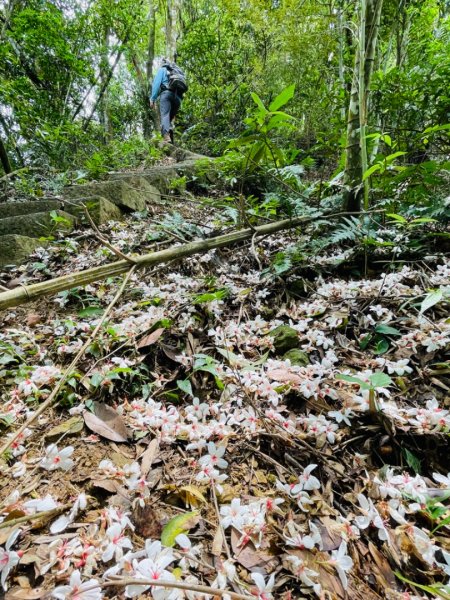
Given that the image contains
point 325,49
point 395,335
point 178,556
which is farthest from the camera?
point 325,49

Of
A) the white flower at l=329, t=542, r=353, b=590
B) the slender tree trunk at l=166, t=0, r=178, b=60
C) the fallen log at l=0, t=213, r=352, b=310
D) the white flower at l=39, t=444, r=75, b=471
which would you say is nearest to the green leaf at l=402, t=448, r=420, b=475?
the white flower at l=329, t=542, r=353, b=590

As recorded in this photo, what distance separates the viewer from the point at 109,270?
5.02 feet

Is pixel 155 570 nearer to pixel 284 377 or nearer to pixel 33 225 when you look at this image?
pixel 284 377

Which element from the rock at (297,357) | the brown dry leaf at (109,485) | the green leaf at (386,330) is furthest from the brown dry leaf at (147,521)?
the green leaf at (386,330)

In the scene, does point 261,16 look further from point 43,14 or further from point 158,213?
point 158,213

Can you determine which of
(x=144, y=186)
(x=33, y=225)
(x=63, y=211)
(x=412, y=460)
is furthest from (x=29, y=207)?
(x=412, y=460)

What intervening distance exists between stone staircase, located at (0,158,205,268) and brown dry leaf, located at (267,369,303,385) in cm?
181

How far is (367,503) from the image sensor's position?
107 cm

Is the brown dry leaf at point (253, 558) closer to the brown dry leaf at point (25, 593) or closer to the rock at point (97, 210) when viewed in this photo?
the brown dry leaf at point (25, 593)

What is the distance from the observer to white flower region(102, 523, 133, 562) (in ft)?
3.02

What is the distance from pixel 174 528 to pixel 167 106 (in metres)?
8.42

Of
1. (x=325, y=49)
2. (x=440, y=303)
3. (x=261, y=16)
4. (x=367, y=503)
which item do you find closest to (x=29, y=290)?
(x=367, y=503)

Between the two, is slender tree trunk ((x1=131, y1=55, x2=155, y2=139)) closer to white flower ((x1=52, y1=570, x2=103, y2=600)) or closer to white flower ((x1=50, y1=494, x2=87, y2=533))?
white flower ((x1=50, y1=494, x2=87, y2=533))

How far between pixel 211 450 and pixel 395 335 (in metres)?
1.19
